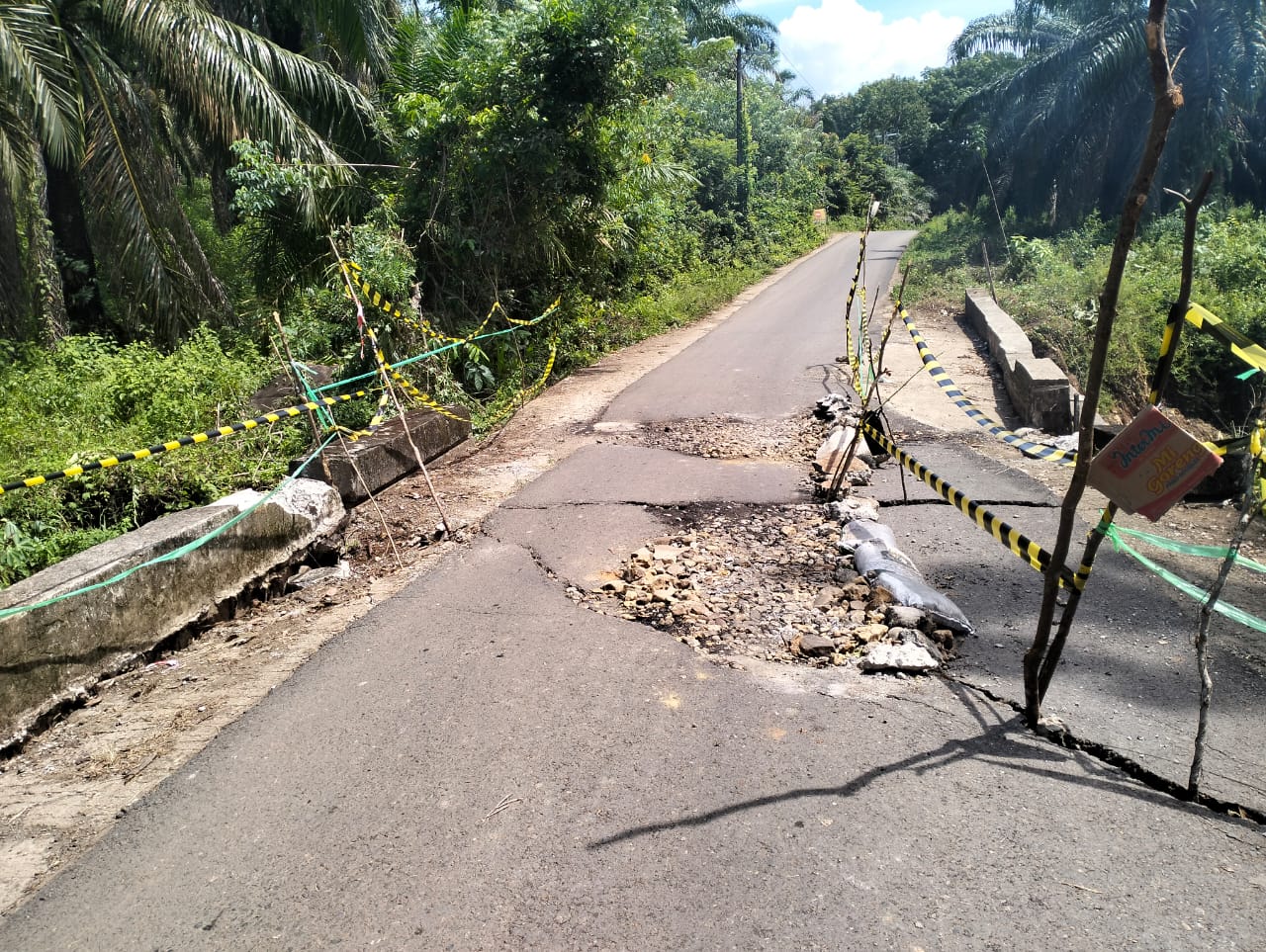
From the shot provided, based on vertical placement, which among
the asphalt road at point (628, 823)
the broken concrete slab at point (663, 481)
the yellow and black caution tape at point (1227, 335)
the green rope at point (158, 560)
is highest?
the yellow and black caution tape at point (1227, 335)

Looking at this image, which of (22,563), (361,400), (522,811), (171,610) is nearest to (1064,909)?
(522,811)

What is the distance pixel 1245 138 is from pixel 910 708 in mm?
25068

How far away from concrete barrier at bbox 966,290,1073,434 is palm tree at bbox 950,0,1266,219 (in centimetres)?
1188

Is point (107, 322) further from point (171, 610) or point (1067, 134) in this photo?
point (1067, 134)

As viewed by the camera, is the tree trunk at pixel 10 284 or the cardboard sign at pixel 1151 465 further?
the tree trunk at pixel 10 284

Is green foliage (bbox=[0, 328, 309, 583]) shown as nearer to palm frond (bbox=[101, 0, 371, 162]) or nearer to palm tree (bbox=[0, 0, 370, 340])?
palm tree (bbox=[0, 0, 370, 340])

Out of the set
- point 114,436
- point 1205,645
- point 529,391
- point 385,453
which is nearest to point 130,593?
point 385,453

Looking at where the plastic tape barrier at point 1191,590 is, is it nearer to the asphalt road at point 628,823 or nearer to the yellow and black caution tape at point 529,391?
the asphalt road at point 628,823

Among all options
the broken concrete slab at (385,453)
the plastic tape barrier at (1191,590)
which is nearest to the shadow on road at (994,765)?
the plastic tape barrier at (1191,590)

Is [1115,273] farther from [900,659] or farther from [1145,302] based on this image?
[1145,302]

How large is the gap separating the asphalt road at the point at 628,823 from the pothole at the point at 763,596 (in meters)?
0.19

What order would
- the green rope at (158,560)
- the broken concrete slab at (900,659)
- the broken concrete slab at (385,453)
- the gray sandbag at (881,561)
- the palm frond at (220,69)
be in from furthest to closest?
the palm frond at (220,69)
the broken concrete slab at (385,453)
the gray sandbag at (881,561)
the broken concrete slab at (900,659)
the green rope at (158,560)

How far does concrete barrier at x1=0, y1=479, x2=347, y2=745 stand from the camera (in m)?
3.58

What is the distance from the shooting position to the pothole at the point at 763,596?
13.2ft
